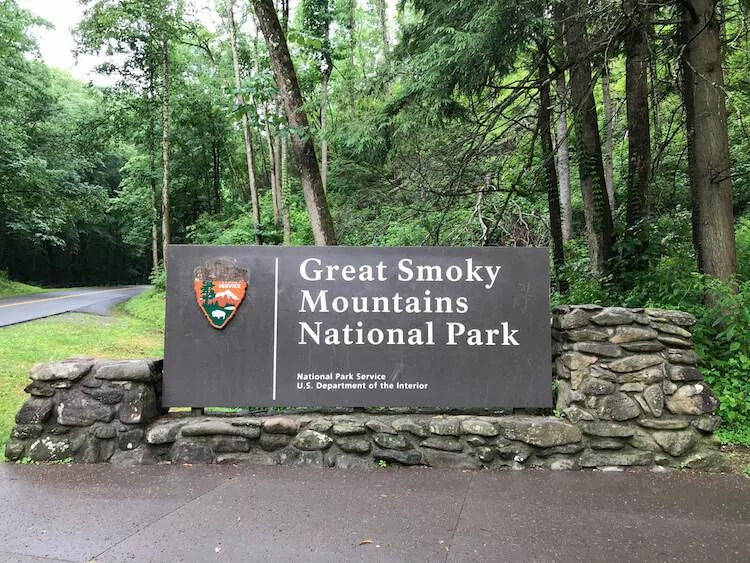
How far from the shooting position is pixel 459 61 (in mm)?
6191

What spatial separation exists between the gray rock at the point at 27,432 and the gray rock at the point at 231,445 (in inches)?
56.1

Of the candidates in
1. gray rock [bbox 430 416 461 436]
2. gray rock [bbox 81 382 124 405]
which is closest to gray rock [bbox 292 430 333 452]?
gray rock [bbox 430 416 461 436]

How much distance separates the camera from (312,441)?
4.38 meters

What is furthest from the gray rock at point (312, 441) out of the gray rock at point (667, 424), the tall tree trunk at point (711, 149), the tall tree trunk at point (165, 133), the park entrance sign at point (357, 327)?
the tall tree trunk at point (165, 133)

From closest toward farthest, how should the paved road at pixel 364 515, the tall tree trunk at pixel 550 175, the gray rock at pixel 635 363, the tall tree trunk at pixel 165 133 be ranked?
the paved road at pixel 364 515
the gray rock at pixel 635 363
the tall tree trunk at pixel 550 175
the tall tree trunk at pixel 165 133

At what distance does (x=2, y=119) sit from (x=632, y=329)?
27245 millimetres

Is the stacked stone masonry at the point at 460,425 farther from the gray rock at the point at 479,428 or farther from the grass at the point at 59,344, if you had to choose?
the grass at the point at 59,344

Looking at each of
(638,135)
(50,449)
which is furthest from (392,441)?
(638,135)

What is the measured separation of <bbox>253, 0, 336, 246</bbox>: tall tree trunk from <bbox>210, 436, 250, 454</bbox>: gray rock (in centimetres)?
299

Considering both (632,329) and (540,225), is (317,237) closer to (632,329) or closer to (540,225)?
(632,329)

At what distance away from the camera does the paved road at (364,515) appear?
9.75ft

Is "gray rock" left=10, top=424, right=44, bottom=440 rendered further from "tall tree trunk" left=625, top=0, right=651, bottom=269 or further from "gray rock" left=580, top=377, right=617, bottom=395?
"tall tree trunk" left=625, top=0, right=651, bottom=269

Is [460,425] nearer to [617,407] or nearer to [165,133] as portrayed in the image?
[617,407]

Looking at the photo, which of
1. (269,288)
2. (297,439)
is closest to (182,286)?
(269,288)
